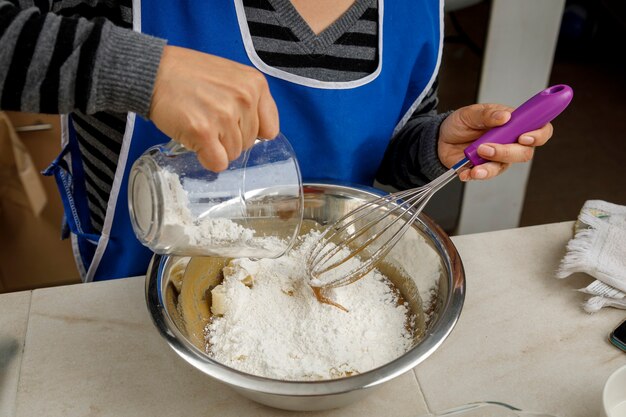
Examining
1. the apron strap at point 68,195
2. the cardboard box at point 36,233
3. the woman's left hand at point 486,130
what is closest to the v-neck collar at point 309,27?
the woman's left hand at point 486,130

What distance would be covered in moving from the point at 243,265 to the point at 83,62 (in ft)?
0.95

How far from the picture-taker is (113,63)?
48 cm

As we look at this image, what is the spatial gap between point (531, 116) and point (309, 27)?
26 centimetres

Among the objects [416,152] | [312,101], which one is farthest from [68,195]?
[416,152]

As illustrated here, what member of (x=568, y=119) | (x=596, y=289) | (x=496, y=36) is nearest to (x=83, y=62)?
(x=596, y=289)

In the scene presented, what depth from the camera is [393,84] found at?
782 millimetres

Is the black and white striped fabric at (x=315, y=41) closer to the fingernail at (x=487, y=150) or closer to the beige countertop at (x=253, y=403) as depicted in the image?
the fingernail at (x=487, y=150)

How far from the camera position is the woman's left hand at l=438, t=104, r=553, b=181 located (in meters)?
0.63

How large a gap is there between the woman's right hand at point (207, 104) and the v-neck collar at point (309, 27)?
21cm

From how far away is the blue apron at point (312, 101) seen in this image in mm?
673

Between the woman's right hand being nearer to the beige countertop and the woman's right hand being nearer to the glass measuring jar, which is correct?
the glass measuring jar

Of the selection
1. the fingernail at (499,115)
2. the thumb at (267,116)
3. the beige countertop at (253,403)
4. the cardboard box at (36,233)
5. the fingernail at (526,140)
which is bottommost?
the cardboard box at (36,233)

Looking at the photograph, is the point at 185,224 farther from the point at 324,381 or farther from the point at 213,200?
the point at 324,381

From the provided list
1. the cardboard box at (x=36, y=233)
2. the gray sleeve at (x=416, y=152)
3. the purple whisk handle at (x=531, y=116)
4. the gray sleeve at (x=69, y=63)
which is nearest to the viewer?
the gray sleeve at (x=69, y=63)
